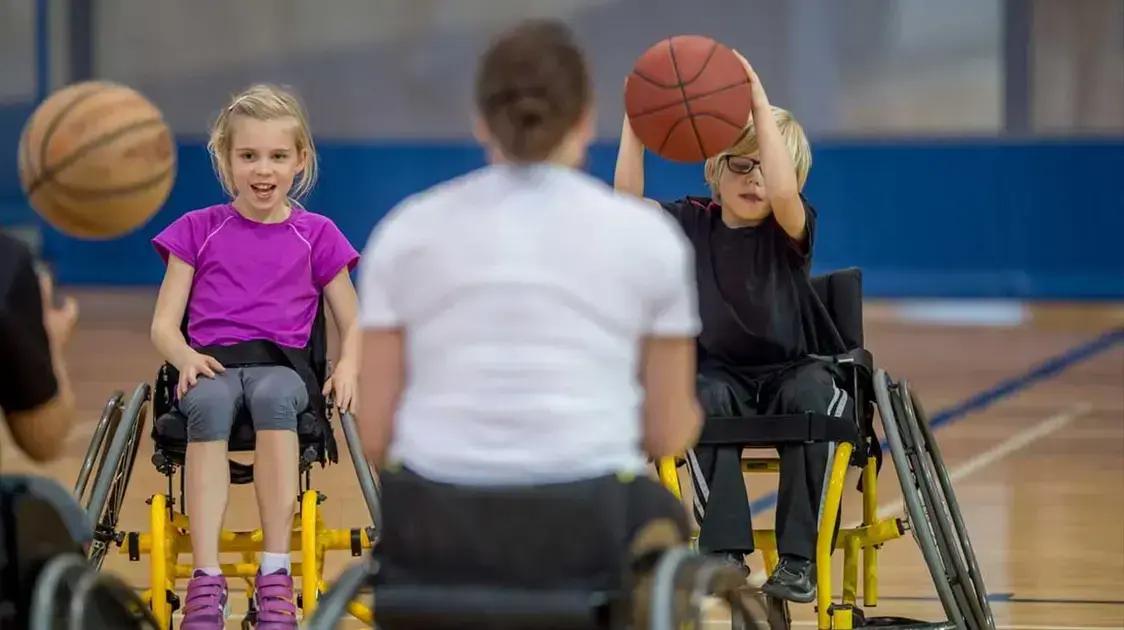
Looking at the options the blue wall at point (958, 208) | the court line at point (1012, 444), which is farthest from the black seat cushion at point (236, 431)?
the blue wall at point (958, 208)

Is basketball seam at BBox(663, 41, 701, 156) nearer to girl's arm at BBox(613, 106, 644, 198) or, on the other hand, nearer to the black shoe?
girl's arm at BBox(613, 106, 644, 198)

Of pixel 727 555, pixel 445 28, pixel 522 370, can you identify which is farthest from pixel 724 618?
pixel 445 28

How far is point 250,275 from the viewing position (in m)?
4.02

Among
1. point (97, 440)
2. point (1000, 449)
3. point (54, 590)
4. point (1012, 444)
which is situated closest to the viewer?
point (54, 590)

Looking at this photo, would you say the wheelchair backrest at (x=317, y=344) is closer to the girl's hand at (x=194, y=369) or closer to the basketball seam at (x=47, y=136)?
the girl's hand at (x=194, y=369)

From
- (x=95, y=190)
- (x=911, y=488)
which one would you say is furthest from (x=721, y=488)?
(x=95, y=190)

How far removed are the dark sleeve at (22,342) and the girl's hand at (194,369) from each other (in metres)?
1.18

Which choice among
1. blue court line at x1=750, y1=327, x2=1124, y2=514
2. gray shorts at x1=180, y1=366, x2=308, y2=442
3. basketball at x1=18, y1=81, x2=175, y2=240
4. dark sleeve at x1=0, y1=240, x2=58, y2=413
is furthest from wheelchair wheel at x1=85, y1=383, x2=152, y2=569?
blue court line at x1=750, y1=327, x2=1124, y2=514

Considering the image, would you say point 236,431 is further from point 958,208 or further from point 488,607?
point 958,208

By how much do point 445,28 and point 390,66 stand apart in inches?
18.0

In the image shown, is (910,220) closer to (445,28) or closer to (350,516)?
(445,28)

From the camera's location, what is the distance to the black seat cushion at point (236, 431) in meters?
3.84

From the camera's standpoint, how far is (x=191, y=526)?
3.77 meters

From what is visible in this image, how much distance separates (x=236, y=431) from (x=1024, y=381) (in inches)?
214
